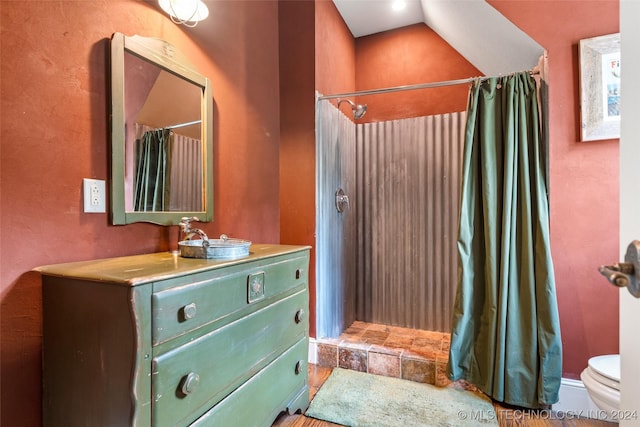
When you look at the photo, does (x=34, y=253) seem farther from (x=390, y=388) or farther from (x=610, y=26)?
(x=610, y=26)

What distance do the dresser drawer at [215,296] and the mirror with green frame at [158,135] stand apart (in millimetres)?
531

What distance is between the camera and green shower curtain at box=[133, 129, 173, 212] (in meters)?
1.42

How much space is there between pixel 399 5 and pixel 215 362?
3.22 metres

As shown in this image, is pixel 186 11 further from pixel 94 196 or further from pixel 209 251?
pixel 209 251

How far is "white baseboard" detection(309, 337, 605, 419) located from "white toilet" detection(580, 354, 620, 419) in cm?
39

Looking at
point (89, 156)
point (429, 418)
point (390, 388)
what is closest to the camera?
point (89, 156)

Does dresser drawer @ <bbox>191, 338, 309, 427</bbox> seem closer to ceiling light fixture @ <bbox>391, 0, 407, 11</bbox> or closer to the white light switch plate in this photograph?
the white light switch plate

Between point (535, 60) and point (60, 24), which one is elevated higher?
point (535, 60)

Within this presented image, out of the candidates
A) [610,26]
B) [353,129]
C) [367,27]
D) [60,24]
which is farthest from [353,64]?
[60,24]

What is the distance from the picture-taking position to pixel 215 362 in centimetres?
116

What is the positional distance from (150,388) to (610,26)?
8.84ft

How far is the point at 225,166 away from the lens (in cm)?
196

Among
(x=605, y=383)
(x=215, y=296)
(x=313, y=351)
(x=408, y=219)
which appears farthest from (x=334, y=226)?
(x=605, y=383)

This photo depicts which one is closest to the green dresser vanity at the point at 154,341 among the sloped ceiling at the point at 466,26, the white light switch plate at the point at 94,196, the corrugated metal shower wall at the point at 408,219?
the white light switch plate at the point at 94,196
